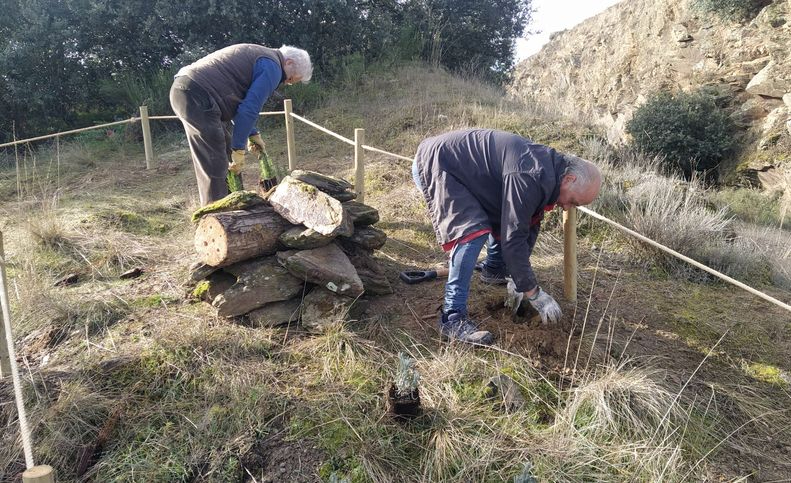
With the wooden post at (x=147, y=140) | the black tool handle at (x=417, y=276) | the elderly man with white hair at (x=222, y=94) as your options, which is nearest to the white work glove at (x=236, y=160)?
the elderly man with white hair at (x=222, y=94)

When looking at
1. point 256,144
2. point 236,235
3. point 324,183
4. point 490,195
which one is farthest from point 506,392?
point 256,144

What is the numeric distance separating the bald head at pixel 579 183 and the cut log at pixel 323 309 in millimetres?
1463

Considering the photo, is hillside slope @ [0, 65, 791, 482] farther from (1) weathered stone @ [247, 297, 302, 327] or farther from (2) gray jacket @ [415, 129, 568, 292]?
(2) gray jacket @ [415, 129, 568, 292]

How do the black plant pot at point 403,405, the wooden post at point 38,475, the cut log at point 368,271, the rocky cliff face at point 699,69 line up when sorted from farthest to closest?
the rocky cliff face at point 699,69
the cut log at point 368,271
the black plant pot at point 403,405
the wooden post at point 38,475

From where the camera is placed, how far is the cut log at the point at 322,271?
3.24m

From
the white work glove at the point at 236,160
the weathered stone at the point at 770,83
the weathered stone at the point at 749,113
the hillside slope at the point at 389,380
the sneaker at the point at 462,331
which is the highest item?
the weathered stone at the point at 770,83

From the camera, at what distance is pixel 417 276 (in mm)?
3977

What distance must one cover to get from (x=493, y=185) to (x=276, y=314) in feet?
5.23

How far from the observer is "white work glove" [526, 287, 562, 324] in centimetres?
302

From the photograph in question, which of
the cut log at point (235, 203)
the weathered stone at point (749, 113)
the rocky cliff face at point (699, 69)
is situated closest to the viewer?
the cut log at point (235, 203)

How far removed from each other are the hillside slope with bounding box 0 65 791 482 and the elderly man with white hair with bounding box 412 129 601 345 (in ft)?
0.92

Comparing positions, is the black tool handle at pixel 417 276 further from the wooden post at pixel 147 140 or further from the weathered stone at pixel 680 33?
the weathered stone at pixel 680 33

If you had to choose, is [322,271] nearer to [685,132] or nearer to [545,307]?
[545,307]

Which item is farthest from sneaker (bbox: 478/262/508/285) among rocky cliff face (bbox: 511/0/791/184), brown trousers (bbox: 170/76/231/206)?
rocky cliff face (bbox: 511/0/791/184)
